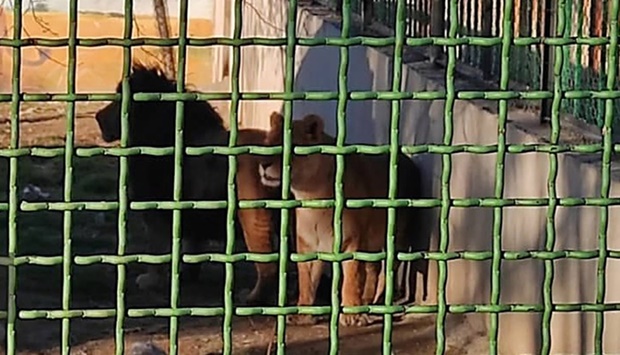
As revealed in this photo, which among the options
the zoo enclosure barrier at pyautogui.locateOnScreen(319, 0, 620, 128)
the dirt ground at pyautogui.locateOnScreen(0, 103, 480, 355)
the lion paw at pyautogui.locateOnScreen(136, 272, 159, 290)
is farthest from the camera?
the lion paw at pyautogui.locateOnScreen(136, 272, 159, 290)

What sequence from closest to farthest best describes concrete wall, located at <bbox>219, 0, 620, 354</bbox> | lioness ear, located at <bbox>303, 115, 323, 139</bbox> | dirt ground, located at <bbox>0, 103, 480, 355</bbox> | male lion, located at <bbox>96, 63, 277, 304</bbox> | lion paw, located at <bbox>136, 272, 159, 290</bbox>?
concrete wall, located at <bbox>219, 0, 620, 354</bbox>
lioness ear, located at <bbox>303, 115, 323, 139</bbox>
dirt ground, located at <bbox>0, 103, 480, 355</bbox>
male lion, located at <bbox>96, 63, 277, 304</bbox>
lion paw, located at <bbox>136, 272, 159, 290</bbox>

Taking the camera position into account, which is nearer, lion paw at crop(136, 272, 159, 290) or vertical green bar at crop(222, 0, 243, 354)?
vertical green bar at crop(222, 0, 243, 354)

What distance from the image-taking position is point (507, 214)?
6.44 metres

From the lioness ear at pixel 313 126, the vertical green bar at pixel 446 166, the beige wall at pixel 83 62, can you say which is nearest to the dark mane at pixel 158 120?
the lioness ear at pixel 313 126

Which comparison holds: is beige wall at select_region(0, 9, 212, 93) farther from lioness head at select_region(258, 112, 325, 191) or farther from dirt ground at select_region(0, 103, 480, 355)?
lioness head at select_region(258, 112, 325, 191)

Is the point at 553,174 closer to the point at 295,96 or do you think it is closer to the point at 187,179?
the point at 295,96

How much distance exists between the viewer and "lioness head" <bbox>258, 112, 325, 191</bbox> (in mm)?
7117

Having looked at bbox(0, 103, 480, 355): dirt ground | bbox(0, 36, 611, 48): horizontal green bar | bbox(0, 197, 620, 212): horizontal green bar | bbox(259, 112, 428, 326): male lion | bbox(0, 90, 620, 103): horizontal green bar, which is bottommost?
bbox(0, 103, 480, 355): dirt ground

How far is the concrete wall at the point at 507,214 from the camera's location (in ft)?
18.0

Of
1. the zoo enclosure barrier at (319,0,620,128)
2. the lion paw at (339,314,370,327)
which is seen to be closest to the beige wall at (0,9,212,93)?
the zoo enclosure barrier at (319,0,620,128)

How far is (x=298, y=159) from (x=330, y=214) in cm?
32

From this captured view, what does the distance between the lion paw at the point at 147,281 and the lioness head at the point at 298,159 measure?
148cm

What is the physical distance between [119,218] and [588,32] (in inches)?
128

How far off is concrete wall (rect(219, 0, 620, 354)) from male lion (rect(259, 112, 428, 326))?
332 mm
